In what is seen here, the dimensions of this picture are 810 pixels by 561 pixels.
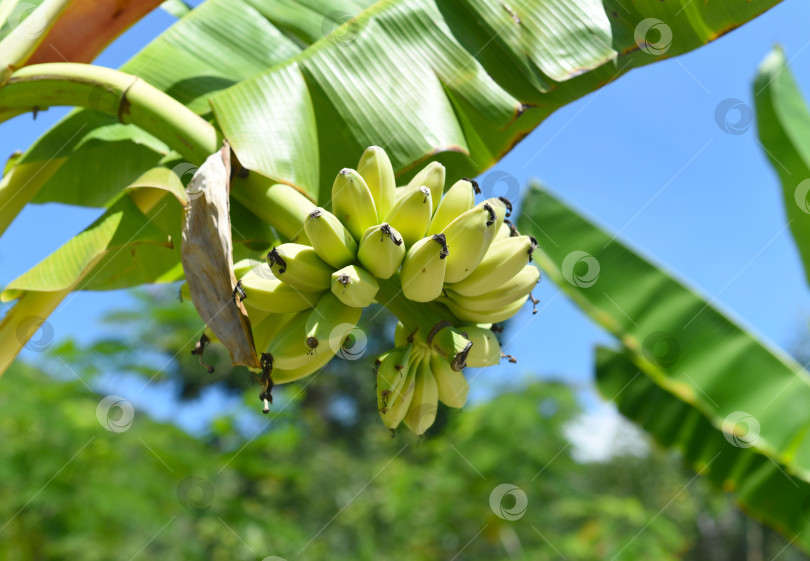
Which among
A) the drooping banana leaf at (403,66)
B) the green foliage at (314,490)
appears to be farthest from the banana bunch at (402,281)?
the green foliage at (314,490)

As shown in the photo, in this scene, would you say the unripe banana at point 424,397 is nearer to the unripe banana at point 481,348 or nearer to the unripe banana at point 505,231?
the unripe banana at point 481,348

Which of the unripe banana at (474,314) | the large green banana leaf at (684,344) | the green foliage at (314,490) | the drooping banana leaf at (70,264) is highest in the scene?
the unripe banana at (474,314)

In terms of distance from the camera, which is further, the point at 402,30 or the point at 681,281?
the point at 681,281

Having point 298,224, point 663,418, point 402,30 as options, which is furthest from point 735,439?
point 298,224

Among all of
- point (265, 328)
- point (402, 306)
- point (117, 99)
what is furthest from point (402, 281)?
point (117, 99)

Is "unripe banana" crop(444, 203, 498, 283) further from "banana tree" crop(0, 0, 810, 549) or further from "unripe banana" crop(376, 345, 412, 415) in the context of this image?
"unripe banana" crop(376, 345, 412, 415)

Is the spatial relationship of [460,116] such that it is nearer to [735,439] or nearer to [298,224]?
[298,224]
